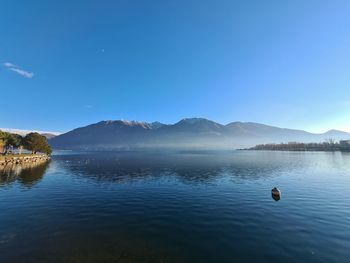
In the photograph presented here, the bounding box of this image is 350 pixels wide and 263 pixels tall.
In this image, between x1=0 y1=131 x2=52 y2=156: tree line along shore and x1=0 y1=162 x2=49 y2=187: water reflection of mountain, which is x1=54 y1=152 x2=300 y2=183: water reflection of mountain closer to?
x1=0 y1=162 x2=49 y2=187: water reflection of mountain

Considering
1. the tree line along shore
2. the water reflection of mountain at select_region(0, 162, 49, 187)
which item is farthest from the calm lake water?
the tree line along shore

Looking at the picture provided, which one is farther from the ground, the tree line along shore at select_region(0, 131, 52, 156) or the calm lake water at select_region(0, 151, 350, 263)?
the tree line along shore at select_region(0, 131, 52, 156)

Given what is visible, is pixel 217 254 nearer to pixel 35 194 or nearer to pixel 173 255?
pixel 173 255

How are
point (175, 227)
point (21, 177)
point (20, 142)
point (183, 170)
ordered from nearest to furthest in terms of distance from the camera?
1. point (175, 227)
2. point (21, 177)
3. point (183, 170)
4. point (20, 142)

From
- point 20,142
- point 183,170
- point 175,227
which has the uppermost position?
point 20,142

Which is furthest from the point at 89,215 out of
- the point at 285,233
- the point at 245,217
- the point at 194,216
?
the point at 285,233

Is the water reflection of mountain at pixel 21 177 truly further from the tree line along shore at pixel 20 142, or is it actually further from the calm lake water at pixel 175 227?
the tree line along shore at pixel 20 142

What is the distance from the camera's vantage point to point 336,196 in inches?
1503

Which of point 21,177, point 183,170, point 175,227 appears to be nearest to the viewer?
point 175,227

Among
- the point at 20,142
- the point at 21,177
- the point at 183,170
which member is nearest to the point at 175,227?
the point at 183,170

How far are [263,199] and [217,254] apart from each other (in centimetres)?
2278

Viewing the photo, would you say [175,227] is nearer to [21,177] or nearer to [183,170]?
[183,170]

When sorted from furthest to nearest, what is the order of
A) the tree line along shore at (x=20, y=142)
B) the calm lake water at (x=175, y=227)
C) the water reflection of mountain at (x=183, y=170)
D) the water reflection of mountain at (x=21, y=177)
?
the tree line along shore at (x=20, y=142)
the water reflection of mountain at (x=183, y=170)
the water reflection of mountain at (x=21, y=177)
the calm lake water at (x=175, y=227)

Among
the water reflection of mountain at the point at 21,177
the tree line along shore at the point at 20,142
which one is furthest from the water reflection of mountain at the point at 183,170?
the tree line along shore at the point at 20,142
